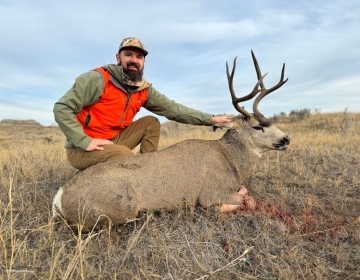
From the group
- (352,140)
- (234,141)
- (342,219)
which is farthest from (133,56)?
(352,140)

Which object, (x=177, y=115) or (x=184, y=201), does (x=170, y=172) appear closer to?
(x=184, y=201)

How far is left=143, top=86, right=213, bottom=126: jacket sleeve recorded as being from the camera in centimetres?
554

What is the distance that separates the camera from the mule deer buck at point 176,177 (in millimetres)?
3754

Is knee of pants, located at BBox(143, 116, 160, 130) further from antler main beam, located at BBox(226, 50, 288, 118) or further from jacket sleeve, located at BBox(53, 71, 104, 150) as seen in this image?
antler main beam, located at BBox(226, 50, 288, 118)

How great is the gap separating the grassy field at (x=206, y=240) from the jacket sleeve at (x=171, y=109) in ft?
4.80

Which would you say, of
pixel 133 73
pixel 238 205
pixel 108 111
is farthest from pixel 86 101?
pixel 238 205

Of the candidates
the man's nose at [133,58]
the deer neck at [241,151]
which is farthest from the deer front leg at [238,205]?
the man's nose at [133,58]

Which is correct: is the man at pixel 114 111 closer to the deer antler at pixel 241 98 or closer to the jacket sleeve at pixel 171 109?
the jacket sleeve at pixel 171 109

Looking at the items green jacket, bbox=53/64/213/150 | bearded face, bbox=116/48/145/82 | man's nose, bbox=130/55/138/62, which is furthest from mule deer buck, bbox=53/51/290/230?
man's nose, bbox=130/55/138/62

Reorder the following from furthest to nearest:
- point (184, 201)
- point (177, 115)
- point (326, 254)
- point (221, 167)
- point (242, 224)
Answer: point (177, 115) < point (221, 167) < point (184, 201) < point (242, 224) < point (326, 254)

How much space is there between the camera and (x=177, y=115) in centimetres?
570

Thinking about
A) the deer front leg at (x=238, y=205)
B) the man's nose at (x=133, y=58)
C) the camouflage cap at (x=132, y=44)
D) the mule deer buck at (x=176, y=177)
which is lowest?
the deer front leg at (x=238, y=205)

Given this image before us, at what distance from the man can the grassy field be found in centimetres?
99

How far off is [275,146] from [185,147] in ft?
4.74
